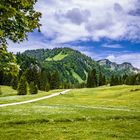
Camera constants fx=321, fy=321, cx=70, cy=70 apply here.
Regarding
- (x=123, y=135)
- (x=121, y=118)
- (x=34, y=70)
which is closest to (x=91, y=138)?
(x=123, y=135)

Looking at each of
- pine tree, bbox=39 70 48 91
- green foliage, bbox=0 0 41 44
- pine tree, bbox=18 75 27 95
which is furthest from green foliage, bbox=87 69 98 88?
green foliage, bbox=0 0 41 44

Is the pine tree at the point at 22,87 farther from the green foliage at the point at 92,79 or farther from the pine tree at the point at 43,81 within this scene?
the green foliage at the point at 92,79

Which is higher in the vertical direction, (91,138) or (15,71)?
(15,71)

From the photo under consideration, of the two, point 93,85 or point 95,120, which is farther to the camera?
point 93,85

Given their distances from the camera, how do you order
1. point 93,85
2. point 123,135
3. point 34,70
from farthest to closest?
1. point 93,85
2. point 34,70
3. point 123,135

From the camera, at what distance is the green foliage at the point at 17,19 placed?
2195cm

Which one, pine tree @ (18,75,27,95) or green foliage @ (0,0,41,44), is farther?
pine tree @ (18,75,27,95)

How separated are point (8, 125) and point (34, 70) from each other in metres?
145

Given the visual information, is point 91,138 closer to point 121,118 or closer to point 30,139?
point 30,139

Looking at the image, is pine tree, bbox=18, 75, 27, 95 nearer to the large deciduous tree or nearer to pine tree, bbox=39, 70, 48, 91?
pine tree, bbox=39, 70, 48, 91

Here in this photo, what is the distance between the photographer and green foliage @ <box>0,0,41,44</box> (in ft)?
72.0

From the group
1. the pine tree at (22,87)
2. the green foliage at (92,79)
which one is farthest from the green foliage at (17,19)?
the green foliage at (92,79)

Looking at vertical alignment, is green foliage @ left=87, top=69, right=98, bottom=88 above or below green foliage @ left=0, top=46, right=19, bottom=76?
above

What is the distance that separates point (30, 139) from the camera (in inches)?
952
